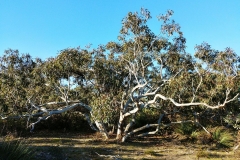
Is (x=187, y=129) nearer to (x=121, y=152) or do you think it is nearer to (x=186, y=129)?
(x=186, y=129)

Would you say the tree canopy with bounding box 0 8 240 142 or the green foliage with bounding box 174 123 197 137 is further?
the green foliage with bounding box 174 123 197 137

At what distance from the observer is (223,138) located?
1341 cm

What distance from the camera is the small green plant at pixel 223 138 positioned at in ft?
43.1

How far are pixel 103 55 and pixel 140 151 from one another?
19.2ft

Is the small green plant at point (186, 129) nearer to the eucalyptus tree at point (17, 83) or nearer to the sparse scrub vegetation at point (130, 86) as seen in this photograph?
the sparse scrub vegetation at point (130, 86)

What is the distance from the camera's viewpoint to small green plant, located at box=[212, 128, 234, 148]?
13.1 meters

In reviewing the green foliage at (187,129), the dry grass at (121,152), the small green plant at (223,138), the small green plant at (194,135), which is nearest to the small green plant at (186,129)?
the green foliage at (187,129)

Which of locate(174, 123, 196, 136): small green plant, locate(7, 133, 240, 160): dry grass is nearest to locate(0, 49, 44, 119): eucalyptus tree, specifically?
locate(7, 133, 240, 160): dry grass

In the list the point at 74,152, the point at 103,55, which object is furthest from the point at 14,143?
the point at 103,55

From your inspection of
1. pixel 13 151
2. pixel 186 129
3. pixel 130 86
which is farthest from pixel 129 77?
pixel 13 151

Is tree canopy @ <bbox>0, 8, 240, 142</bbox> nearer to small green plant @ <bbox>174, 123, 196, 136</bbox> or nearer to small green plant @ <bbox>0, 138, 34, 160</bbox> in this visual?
small green plant @ <bbox>174, 123, 196, 136</bbox>

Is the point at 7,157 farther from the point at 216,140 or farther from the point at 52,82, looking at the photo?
the point at 216,140

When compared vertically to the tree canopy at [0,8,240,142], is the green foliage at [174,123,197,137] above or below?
below

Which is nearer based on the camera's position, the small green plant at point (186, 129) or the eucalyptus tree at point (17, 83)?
the eucalyptus tree at point (17, 83)
